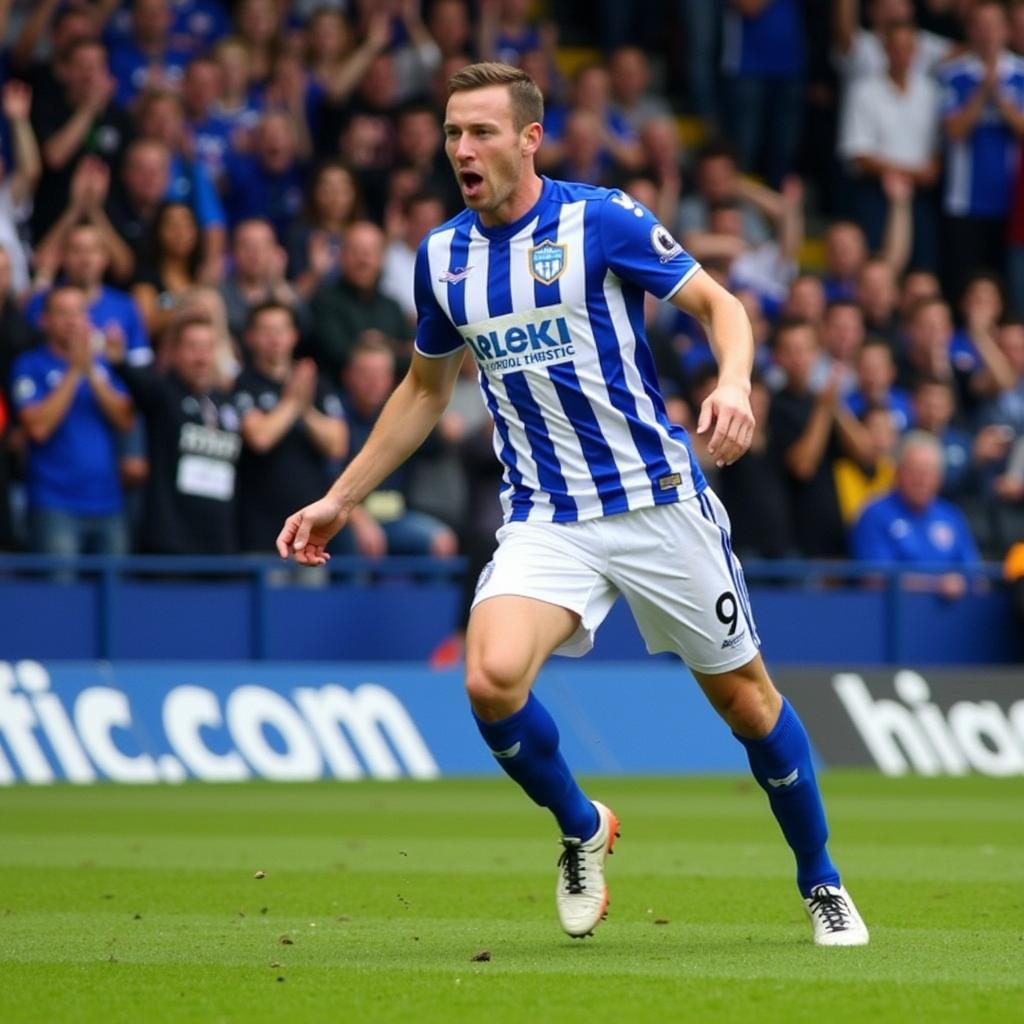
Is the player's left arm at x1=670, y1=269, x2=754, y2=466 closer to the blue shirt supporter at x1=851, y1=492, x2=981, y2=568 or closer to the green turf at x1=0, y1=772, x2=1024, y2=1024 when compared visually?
the green turf at x1=0, y1=772, x2=1024, y2=1024

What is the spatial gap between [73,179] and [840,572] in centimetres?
598

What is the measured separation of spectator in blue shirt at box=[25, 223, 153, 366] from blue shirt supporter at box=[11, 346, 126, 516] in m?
0.32

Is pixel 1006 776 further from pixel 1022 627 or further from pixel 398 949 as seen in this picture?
pixel 398 949

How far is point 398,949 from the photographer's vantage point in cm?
670

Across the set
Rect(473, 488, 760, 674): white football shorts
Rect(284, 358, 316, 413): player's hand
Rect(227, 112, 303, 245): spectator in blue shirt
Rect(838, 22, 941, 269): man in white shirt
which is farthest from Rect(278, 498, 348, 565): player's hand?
Rect(838, 22, 941, 269): man in white shirt

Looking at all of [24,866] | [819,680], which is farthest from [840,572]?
[24,866]

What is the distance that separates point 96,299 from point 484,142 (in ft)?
26.2

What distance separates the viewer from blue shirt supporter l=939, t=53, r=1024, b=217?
Answer: 19922 mm

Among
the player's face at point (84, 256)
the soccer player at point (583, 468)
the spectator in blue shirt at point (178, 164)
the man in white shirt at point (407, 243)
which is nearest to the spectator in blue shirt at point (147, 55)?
the spectator in blue shirt at point (178, 164)

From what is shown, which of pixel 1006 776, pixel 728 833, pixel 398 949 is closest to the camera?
pixel 398 949

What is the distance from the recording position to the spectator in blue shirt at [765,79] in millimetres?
20312

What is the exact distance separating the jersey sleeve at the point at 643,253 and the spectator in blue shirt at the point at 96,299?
7.69 m

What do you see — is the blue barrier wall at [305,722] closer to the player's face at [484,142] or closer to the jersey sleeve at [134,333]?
the jersey sleeve at [134,333]

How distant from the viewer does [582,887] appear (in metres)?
6.93
